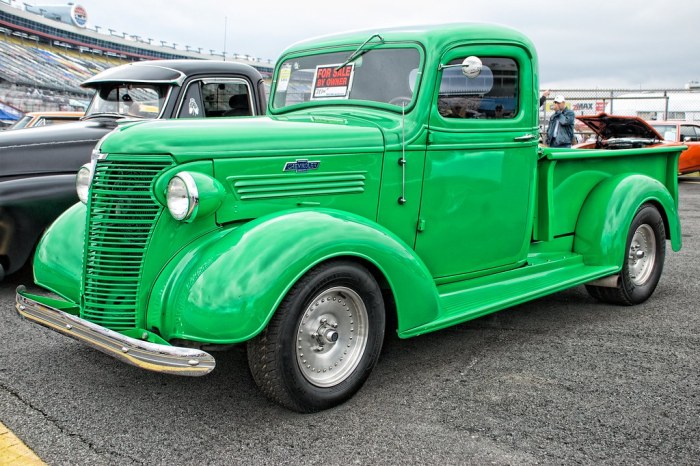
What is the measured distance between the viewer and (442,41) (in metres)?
4.03

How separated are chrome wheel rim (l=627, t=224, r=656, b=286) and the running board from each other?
0.51m

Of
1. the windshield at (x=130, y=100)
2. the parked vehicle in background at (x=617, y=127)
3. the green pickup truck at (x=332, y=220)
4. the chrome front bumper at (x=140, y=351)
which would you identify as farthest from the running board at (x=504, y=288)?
the parked vehicle in background at (x=617, y=127)

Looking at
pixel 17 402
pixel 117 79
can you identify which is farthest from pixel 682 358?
pixel 117 79

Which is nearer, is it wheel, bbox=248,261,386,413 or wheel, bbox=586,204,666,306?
wheel, bbox=248,261,386,413

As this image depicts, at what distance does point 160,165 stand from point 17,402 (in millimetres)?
1434

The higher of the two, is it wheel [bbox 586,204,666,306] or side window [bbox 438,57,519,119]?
side window [bbox 438,57,519,119]

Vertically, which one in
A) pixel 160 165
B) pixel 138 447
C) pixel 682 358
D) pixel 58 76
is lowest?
pixel 138 447

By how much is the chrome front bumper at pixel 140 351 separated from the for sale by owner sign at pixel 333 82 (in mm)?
2036

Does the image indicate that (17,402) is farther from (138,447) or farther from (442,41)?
(442,41)

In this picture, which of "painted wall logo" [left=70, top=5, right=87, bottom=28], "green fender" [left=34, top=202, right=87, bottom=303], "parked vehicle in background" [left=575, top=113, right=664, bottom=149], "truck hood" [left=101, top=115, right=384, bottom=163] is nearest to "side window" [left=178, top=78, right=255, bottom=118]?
"green fender" [left=34, top=202, right=87, bottom=303]

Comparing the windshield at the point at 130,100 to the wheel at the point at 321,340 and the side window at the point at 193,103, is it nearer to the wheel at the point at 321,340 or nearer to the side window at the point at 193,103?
the side window at the point at 193,103

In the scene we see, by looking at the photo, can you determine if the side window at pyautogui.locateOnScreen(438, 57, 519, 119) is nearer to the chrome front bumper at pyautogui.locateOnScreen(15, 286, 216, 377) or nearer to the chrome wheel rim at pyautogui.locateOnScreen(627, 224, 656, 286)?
the chrome wheel rim at pyautogui.locateOnScreen(627, 224, 656, 286)

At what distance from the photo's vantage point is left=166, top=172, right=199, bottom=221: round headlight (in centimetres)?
307

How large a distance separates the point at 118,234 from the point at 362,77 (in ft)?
5.95
